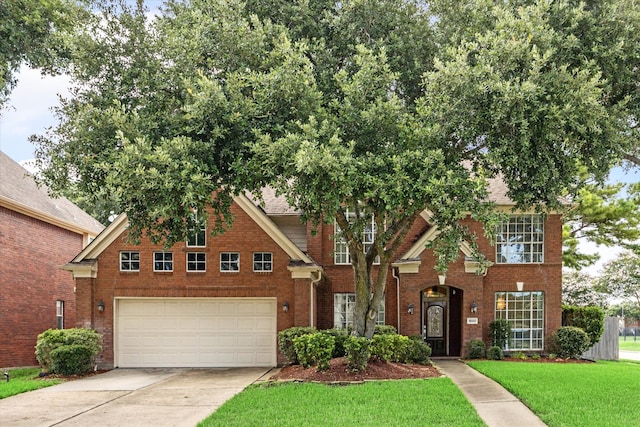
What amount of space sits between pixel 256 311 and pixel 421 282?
5331 mm

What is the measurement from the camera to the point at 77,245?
25094 millimetres

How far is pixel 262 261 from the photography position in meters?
18.2

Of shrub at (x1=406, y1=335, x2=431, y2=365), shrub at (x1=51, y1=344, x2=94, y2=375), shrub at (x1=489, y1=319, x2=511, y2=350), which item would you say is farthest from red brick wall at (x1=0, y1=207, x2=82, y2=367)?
shrub at (x1=489, y1=319, x2=511, y2=350)

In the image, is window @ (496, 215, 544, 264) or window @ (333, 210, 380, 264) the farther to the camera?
window @ (496, 215, 544, 264)

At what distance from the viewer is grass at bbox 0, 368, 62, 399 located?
13.2 m

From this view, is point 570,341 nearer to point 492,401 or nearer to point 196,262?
point 492,401

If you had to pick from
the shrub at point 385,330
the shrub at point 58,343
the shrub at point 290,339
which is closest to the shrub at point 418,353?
the shrub at point 385,330

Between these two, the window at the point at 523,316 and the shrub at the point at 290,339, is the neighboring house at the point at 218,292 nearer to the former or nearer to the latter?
the shrub at the point at 290,339

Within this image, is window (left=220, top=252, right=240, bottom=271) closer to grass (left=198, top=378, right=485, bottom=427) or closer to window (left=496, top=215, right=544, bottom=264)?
grass (left=198, top=378, right=485, bottom=427)

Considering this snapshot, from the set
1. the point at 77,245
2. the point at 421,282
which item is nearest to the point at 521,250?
the point at 421,282

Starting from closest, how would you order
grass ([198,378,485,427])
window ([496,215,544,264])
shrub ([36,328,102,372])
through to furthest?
grass ([198,378,485,427])
shrub ([36,328,102,372])
window ([496,215,544,264])

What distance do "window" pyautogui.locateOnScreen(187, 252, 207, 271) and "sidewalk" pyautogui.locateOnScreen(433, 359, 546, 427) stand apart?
25.6 ft

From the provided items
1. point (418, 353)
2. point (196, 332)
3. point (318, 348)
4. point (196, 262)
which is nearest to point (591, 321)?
point (418, 353)

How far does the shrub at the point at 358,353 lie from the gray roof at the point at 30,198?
1181 cm
